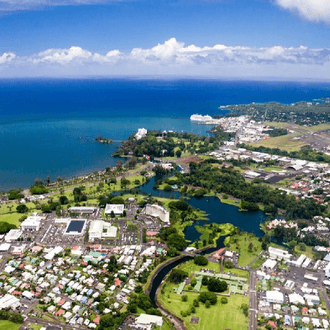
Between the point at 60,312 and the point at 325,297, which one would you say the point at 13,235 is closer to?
the point at 60,312

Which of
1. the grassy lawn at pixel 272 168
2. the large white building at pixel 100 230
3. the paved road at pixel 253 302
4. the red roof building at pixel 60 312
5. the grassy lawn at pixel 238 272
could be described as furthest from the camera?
the grassy lawn at pixel 272 168

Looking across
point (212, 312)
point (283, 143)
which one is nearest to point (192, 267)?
point (212, 312)

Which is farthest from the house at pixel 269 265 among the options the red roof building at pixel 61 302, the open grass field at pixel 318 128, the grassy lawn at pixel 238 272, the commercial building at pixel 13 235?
the open grass field at pixel 318 128

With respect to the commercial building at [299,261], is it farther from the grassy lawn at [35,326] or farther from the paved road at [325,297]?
the grassy lawn at [35,326]

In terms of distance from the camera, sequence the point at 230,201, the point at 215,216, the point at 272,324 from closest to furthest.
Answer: the point at 272,324
the point at 215,216
the point at 230,201

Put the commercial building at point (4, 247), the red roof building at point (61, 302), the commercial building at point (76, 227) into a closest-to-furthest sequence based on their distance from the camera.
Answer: the red roof building at point (61, 302), the commercial building at point (4, 247), the commercial building at point (76, 227)

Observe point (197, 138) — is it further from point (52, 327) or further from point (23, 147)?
point (52, 327)

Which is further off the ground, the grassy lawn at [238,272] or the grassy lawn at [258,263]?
the grassy lawn at [258,263]
